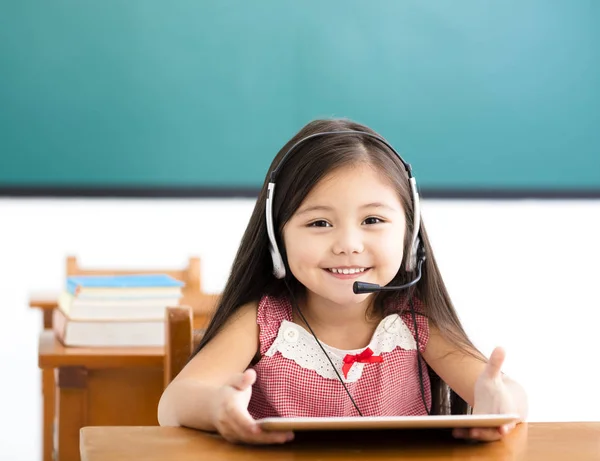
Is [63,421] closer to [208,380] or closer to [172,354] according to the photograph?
[172,354]

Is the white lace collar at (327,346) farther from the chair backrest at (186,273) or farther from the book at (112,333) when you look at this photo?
the chair backrest at (186,273)

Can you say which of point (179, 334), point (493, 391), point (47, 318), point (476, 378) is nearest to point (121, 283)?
point (47, 318)

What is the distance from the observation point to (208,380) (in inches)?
47.4

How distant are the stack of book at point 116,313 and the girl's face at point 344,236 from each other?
599mm

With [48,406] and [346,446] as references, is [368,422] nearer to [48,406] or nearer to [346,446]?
[346,446]

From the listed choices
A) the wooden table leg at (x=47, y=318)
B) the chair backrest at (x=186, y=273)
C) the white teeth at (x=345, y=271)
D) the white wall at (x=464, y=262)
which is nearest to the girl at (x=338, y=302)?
the white teeth at (x=345, y=271)

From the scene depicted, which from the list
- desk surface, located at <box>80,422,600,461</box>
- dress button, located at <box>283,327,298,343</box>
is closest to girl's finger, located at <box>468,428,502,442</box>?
desk surface, located at <box>80,422,600,461</box>

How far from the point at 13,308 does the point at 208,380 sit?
2.36 m

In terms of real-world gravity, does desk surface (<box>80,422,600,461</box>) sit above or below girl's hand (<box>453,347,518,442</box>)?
below

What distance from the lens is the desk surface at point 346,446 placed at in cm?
90

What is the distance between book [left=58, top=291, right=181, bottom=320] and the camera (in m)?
1.83

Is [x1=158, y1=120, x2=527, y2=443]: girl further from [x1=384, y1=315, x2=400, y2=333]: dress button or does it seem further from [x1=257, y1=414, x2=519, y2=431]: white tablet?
[x1=257, y1=414, x2=519, y2=431]: white tablet

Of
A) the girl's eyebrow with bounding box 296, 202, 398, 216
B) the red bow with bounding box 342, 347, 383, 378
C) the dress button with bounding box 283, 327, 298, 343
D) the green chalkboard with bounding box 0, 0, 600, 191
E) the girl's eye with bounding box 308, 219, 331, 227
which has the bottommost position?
the red bow with bounding box 342, 347, 383, 378

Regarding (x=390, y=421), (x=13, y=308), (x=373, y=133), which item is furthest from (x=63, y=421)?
(x=13, y=308)
